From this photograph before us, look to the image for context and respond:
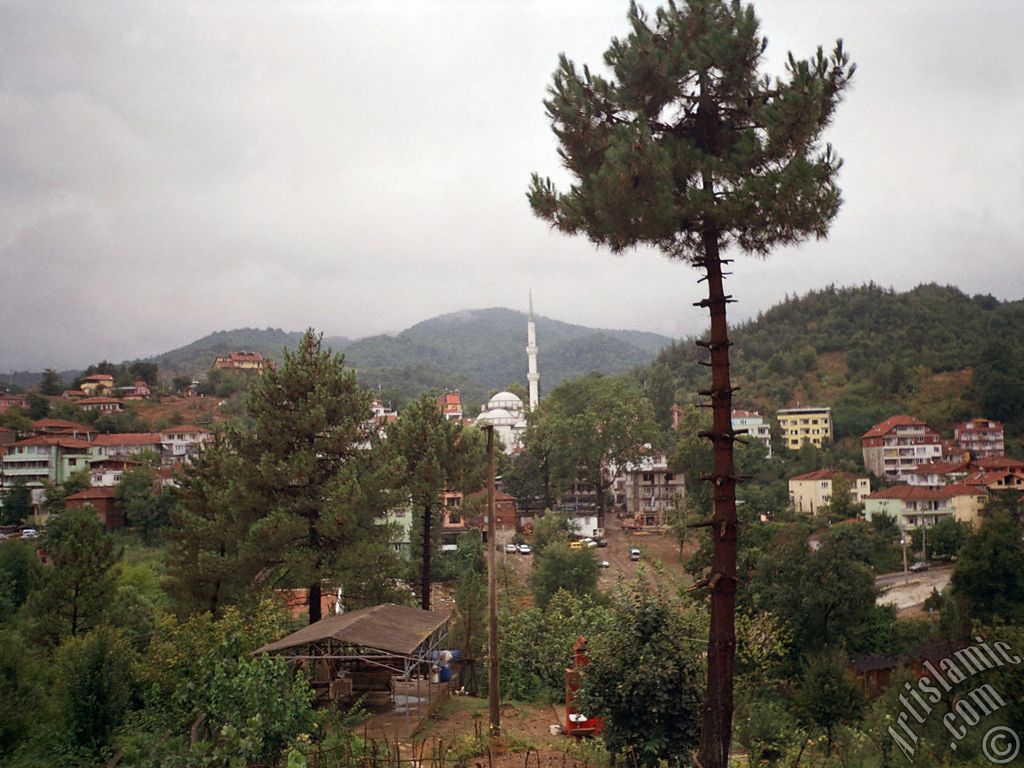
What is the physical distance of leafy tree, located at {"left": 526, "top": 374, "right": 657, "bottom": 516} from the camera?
45.7 meters

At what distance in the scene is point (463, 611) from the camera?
14859 mm

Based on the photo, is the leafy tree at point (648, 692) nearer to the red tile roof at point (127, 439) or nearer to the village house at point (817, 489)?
the village house at point (817, 489)

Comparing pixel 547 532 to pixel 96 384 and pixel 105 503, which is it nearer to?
pixel 105 503

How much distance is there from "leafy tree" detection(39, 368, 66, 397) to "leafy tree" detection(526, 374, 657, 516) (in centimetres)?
4957

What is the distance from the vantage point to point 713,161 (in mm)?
6863

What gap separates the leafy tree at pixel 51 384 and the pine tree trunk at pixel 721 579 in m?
77.7

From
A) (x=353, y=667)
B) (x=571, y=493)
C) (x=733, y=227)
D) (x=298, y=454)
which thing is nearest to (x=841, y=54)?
(x=733, y=227)

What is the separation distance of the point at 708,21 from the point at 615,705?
6.32 meters

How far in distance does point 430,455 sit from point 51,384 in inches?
2742

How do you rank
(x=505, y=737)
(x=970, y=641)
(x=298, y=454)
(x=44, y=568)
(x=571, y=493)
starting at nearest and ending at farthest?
(x=505, y=737) → (x=298, y=454) → (x=44, y=568) → (x=970, y=641) → (x=571, y=493)

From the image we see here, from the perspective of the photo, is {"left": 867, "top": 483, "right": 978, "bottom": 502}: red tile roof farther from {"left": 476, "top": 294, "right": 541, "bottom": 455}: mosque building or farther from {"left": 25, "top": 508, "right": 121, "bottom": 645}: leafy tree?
{"left": 25, "top": 508, "right": 121, "bottom": 645}: leafy tree

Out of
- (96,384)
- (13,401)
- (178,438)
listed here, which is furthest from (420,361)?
(178,438)

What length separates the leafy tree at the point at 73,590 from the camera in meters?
13.7

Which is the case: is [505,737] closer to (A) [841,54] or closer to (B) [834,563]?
(A) [841,54]
